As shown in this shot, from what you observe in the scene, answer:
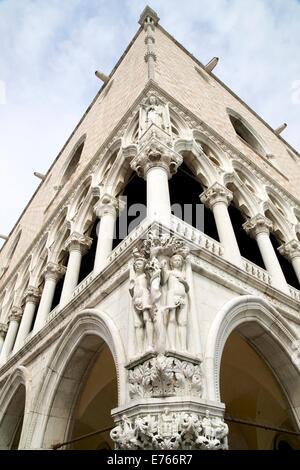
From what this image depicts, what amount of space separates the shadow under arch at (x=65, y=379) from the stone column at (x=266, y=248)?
3.20m

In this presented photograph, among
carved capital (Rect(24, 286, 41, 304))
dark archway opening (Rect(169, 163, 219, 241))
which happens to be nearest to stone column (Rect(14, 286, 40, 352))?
carved capital (Rect(24, 286, 41, 304))

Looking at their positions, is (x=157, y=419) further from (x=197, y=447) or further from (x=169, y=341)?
(x=169, y=341)

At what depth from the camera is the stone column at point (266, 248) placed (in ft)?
20.7

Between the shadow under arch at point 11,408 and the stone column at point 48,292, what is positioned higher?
Result: the stone column at point 48,292

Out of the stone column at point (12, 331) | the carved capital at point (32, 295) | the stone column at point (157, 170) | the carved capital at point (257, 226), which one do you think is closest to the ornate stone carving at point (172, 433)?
the stone column at point (157, 170)

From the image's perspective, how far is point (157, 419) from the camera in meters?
3.09

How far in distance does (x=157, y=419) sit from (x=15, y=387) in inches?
184

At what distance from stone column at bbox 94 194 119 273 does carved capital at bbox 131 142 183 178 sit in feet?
3.77

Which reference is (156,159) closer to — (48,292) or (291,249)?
(291,249)

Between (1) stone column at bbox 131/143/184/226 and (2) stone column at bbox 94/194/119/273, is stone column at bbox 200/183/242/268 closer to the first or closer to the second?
(1) stone column at bbox 131/143/184/226

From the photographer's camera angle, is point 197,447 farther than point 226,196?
No

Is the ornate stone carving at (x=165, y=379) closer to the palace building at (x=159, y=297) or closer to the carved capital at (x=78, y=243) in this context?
the palace building at (x=159, y=297)
